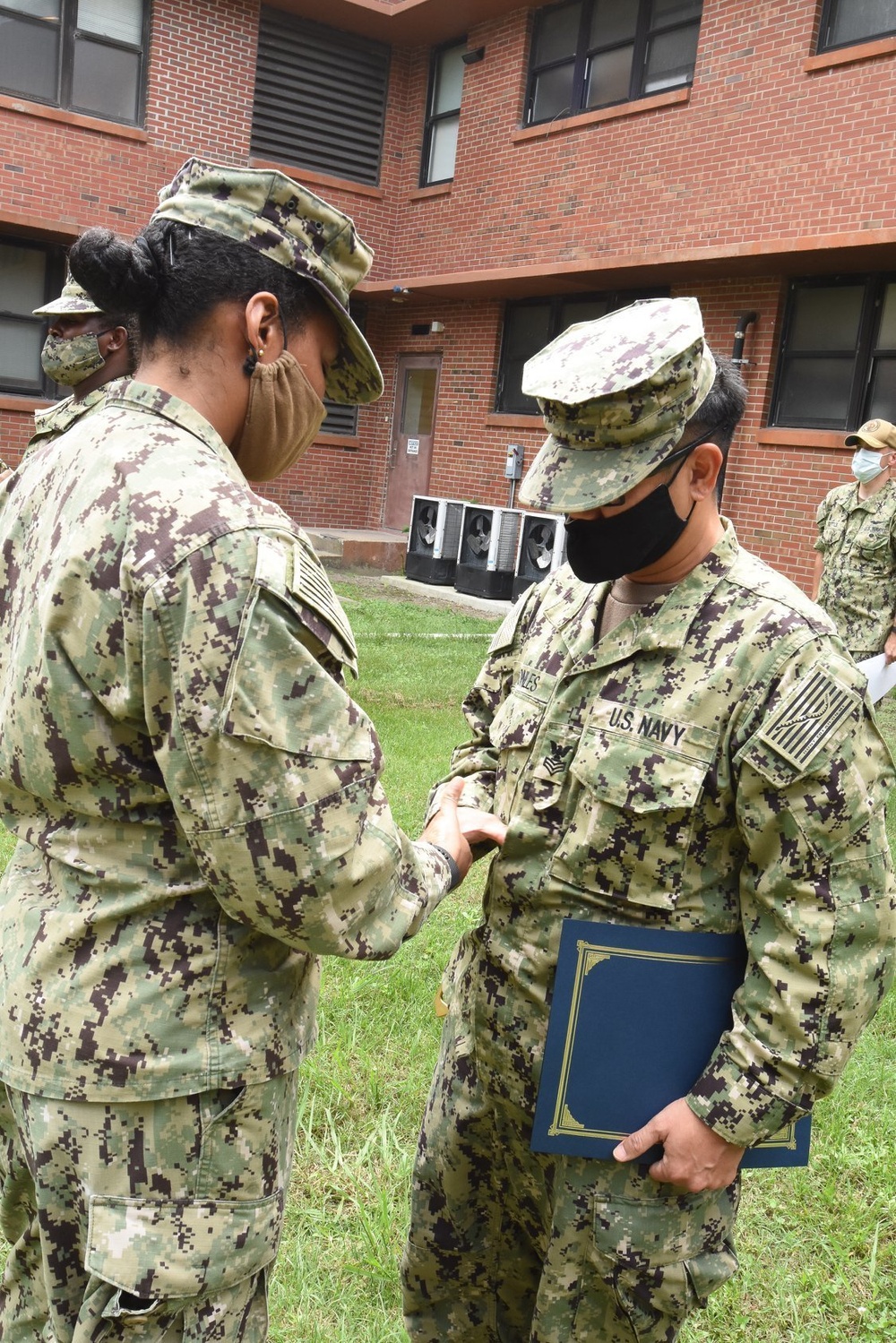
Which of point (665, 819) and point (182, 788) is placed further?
point (665, 819)

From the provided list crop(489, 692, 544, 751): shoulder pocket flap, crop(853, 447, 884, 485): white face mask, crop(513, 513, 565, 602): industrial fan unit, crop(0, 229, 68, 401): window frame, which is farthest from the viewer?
crop(0, 229, 68, 401): window frame

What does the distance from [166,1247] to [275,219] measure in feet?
4.74

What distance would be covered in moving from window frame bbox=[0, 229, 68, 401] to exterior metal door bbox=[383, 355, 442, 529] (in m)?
4.72

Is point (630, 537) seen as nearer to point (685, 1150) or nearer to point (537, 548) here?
point (685, 1150)

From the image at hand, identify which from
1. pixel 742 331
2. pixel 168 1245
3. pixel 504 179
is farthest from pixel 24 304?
pixel 168 1245

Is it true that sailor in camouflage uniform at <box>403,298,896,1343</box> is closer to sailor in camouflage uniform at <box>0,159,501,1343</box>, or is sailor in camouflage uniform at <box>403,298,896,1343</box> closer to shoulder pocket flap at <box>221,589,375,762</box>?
sailor in camouflage uniform at <box>0,159,501,1343</box>

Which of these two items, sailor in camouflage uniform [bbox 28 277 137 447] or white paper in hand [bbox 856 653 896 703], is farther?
white paper in hand [bbox 856 653 896 703]

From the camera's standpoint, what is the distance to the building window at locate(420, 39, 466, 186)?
1554 centimetres

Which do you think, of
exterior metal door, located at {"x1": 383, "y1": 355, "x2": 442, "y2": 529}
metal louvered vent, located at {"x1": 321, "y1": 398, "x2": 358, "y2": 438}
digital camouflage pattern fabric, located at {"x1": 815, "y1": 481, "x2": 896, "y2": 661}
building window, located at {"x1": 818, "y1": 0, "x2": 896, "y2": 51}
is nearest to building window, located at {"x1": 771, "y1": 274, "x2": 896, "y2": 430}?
building window, located at {"x1": 818, "y1": 0, "x2": 896, "y2": 51}

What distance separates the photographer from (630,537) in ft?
6.42

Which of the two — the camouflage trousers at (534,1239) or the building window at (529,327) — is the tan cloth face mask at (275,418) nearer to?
the camouflage trousers at (534,1239)

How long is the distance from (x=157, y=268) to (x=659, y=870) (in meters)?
1.22

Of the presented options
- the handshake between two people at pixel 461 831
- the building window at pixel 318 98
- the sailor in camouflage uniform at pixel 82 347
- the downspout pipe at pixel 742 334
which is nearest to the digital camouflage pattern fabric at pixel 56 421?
the sailor in camouflage uniform at pixel 82 347

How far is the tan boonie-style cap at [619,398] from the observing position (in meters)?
1.86
